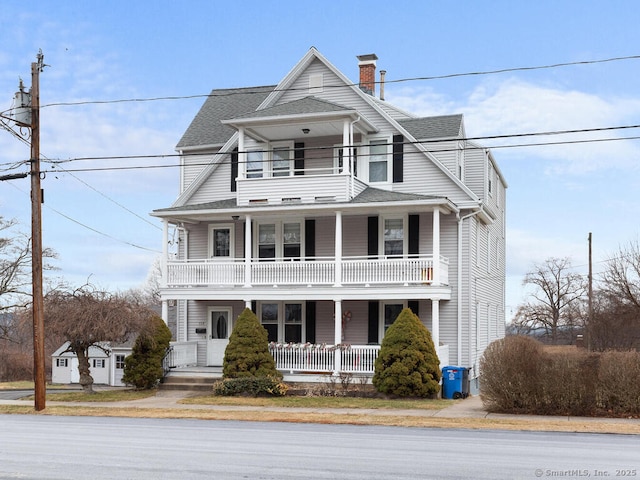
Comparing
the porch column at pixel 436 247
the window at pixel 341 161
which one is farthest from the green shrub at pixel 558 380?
the window at pixel 341 161

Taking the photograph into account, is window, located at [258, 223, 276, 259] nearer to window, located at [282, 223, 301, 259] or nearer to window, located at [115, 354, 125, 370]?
window, located at [282, 223, 301, 259]

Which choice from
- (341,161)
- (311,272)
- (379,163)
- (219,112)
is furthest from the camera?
(219,112)

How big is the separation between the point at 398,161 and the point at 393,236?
8.94 ft

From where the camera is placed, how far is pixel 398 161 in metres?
28.6

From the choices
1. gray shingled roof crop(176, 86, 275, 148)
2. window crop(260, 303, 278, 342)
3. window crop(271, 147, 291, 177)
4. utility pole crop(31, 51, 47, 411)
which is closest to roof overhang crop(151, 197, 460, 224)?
window crop(271, 147, 291, 177)

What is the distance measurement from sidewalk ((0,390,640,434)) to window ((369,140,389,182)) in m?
8.45

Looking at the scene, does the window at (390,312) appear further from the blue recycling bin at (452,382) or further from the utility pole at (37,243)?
the utility pole at (37,243)

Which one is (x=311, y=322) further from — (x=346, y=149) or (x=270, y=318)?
(x=346, y=149)

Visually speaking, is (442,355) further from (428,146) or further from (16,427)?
(16,427)

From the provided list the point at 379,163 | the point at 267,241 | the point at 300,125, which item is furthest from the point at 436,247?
the point at 267,241

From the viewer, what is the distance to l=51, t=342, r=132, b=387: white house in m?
41.4

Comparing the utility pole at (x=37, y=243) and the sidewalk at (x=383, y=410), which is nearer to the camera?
the sidewalk at (x=383, y=410)

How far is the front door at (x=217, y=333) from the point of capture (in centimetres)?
2972

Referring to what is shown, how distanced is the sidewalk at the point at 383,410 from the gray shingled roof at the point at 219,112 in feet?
34.9
